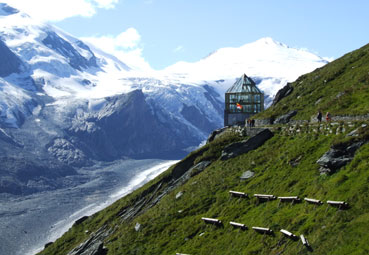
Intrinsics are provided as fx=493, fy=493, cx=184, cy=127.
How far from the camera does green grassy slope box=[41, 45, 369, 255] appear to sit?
28703 millimetres

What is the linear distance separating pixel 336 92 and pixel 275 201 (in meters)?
31.2

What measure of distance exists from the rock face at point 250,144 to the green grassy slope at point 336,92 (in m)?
7.22

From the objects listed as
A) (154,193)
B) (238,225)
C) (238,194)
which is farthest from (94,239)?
(238,225)

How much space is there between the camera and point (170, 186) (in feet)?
209

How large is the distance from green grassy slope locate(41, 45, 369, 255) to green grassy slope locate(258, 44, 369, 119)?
201mm

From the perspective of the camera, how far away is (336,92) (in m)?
63.2

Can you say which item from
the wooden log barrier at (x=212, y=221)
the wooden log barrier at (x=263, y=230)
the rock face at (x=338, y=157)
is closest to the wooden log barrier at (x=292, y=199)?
the rock face at (x=338, y=157)

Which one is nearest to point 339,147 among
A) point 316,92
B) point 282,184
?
point 282,184

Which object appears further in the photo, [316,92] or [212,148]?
[316,92]

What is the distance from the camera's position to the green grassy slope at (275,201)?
28703 millimetres

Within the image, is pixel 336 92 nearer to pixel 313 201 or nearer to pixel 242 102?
pixel 242 102

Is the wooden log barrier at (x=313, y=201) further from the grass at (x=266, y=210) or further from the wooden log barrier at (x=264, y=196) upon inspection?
the wooden log barrier at (x=264, y=196)

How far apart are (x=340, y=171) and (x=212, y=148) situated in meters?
29.8

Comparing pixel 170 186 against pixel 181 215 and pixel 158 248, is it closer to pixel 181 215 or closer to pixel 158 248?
pixel 181 215
